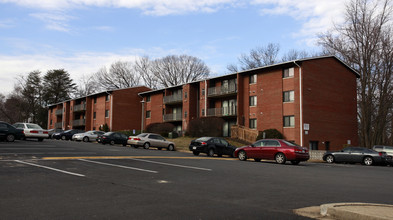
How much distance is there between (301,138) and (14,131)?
82.8 feet

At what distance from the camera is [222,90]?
41875 millimetres

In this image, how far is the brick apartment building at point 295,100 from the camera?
34500 mm

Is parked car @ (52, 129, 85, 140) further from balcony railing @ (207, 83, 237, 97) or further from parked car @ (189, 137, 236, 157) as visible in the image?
parked car @ (189, 137, 236, 157)

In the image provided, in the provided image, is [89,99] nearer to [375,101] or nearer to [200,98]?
[200,98]

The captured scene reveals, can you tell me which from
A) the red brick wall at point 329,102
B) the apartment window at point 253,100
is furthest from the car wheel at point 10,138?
the red brick wall at point 329,102

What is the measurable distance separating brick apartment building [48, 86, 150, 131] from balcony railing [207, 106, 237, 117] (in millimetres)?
18670

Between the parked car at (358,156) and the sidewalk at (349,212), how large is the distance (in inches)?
753

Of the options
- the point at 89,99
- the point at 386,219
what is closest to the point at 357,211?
the point at 386,219

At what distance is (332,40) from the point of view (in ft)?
137

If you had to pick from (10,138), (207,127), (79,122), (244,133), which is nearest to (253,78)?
(244,133)

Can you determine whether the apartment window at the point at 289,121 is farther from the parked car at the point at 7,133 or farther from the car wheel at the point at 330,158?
the parked car at the point at 7,133

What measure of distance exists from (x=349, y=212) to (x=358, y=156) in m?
20.5

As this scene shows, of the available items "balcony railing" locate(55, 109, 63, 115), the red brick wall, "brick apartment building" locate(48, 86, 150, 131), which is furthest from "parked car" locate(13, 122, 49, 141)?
"balcony railing" locate(55, 109, 63, 115)

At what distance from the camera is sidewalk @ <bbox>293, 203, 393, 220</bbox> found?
5844mm
